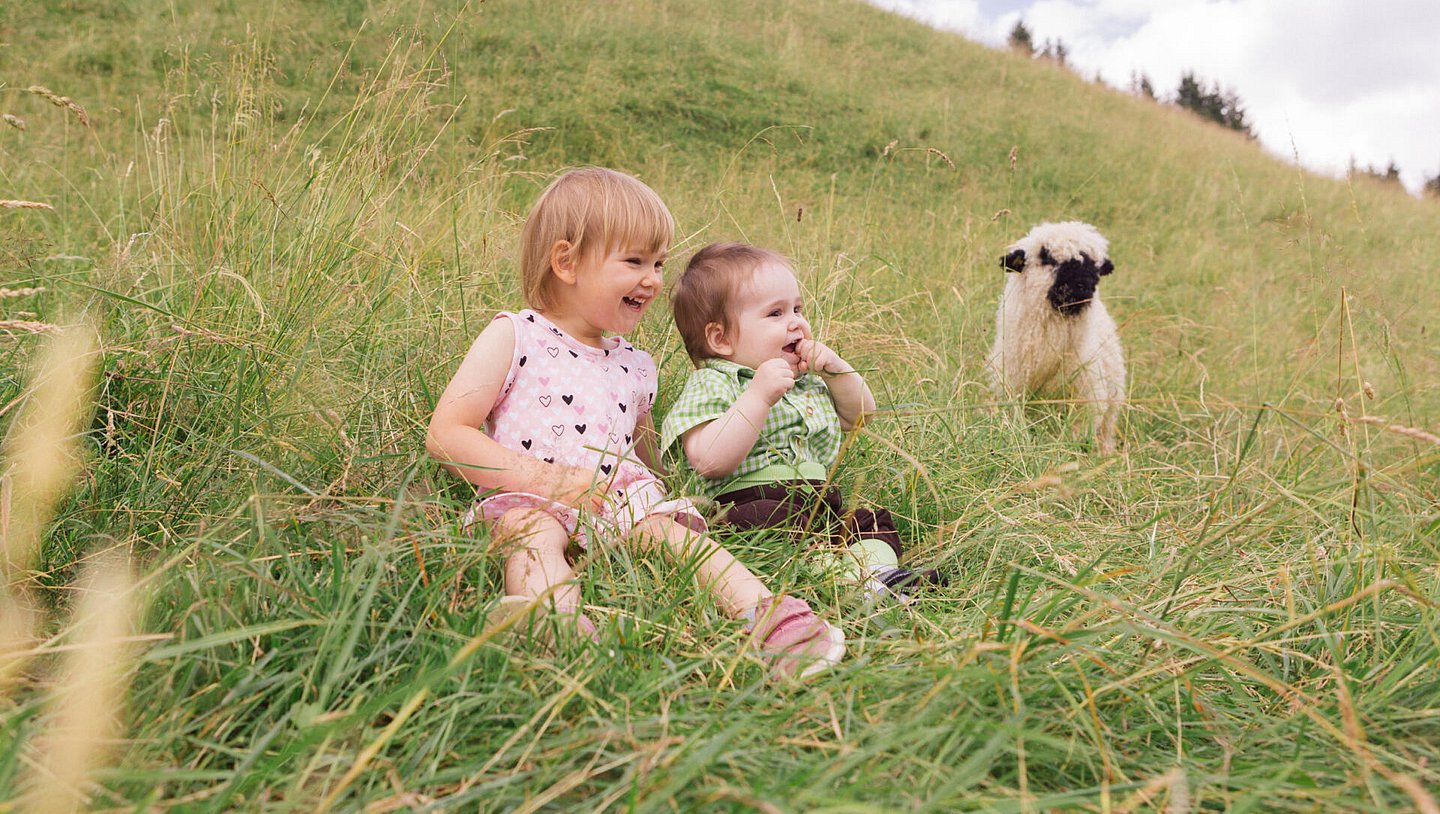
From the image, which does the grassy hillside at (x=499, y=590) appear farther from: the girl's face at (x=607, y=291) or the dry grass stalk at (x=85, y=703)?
the girl's face at (x=607, y=291)

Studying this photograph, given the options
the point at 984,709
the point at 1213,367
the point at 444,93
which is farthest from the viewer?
the point at 444,93

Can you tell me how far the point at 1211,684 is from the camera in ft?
4.75

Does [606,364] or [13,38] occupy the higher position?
[13,38]

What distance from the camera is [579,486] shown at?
1.76 meters

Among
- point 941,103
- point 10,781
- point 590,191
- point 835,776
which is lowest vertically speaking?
point 10,781

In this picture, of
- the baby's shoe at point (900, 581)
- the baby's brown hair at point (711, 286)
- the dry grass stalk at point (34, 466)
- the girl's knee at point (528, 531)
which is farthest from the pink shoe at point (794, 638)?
the dry grass stalk at point (34, 466)

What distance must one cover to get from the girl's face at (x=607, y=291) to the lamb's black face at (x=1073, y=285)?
2.24 metres

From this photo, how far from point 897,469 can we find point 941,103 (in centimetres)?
946

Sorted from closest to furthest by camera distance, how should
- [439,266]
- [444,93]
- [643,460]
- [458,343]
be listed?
1. [643,460]
2. [458,343]
3. [439,266]
4. [444,93]

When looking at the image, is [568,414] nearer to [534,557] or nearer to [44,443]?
[534,557]

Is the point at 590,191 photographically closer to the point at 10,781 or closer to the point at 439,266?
the point at 439,266

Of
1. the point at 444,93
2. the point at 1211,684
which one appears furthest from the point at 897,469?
the point at 444,93

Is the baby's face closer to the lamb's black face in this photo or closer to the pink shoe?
the pink shoe

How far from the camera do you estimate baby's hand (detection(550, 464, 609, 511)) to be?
5.55ft
